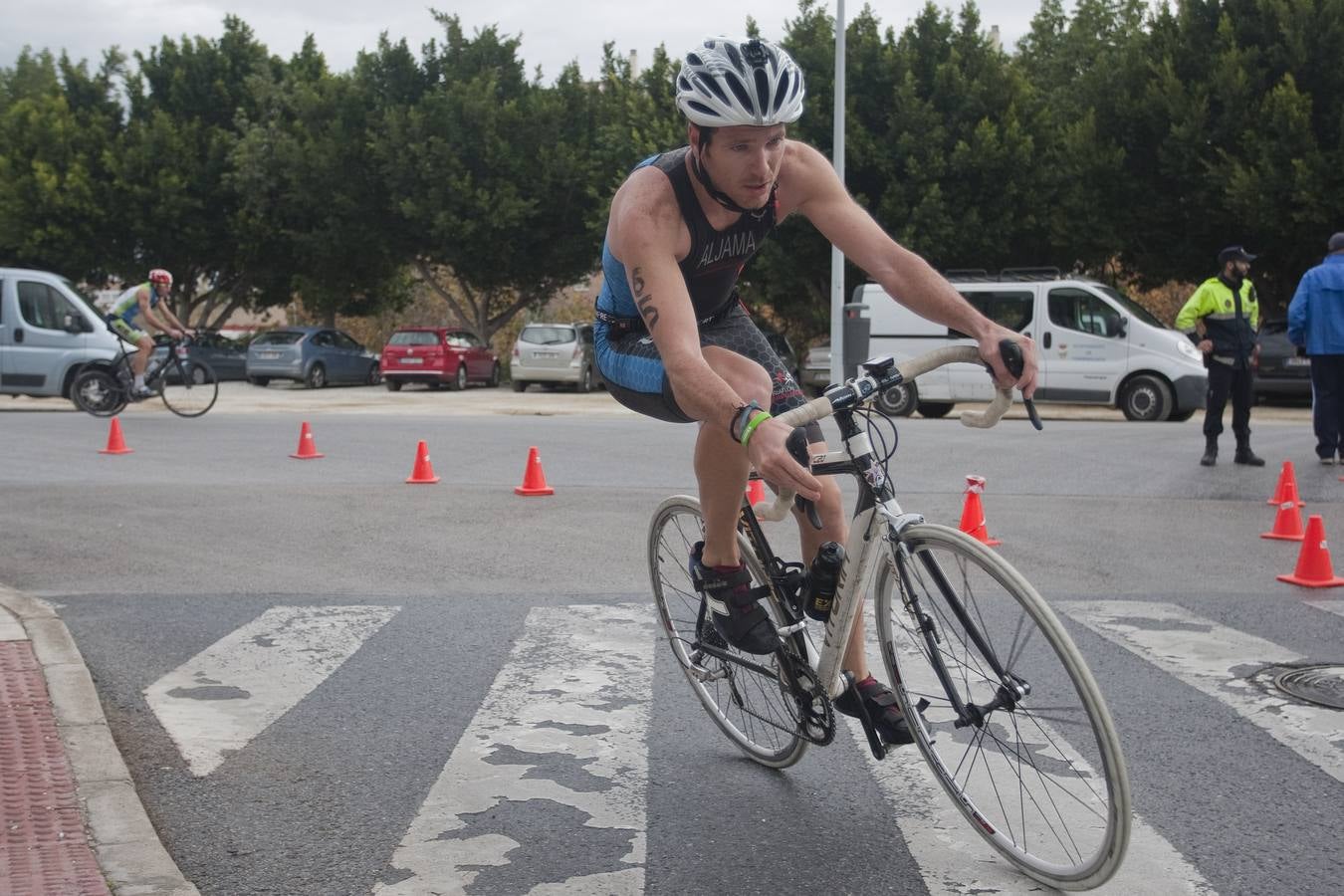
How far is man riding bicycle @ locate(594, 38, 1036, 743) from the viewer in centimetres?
343

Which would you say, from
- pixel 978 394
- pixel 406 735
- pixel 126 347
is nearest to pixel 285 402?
pixel 126 347

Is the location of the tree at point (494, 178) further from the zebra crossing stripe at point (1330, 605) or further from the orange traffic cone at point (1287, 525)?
the zebra crossing stripe at point (1330, 605)

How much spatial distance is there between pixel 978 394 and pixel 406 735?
18.4 m

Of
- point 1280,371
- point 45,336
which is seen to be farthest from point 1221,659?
point 1280,371

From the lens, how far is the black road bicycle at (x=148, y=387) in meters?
19.4

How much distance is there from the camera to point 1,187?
42.9m

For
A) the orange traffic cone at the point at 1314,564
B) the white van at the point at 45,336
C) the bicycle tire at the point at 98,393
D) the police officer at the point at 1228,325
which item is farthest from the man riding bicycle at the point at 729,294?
the white van at the point at 45,336

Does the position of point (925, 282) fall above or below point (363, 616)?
above

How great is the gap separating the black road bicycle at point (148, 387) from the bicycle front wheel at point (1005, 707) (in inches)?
671

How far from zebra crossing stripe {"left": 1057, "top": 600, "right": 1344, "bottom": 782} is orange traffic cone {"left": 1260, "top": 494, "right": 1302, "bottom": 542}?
2.55 metres

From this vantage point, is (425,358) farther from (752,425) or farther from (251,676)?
(752,425)

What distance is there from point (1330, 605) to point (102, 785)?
531 cm

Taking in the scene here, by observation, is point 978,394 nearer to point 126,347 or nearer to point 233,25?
point 126,347

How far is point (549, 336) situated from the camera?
104 feet
